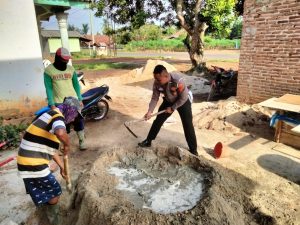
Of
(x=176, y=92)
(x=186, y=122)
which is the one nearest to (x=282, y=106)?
(x=186, y=122)

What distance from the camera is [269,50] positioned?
18.6 feet

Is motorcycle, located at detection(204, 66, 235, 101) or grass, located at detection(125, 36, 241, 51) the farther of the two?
grass, located at detection(125, 36, 241, 51)

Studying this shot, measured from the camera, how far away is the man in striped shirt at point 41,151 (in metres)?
2.48

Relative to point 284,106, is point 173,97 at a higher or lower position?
higher

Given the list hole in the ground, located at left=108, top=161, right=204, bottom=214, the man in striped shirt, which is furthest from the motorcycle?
the man in striped shirt

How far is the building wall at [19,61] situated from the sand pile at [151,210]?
3.94 m

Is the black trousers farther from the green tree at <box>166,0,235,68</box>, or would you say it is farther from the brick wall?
Result: the green tree at <box>166,0,235,68</box>

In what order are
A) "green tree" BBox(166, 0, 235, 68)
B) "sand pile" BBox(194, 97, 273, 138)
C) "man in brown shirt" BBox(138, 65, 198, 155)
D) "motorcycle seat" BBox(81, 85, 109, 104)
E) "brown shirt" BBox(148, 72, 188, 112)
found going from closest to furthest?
1. "man in brown shirt" BBox(138, 65, 198, 155)
2. "brown shirt" BBox(148, 72, 188, 112)
3. "sand pile" BBox(194, 97, 273, 138)
4. "motorcycle seat" BBox(81, 85, 109, 104)
5. "green tree" BBox(166, 0, 235, 68)

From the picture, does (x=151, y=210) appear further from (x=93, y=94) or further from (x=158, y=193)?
(x=93, y=94)

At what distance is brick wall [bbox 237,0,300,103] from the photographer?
5.24 metres

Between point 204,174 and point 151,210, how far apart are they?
3.45ft

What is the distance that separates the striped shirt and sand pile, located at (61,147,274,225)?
560 millimetres

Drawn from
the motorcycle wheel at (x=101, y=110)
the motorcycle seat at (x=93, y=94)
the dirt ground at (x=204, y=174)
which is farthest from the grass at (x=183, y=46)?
the dirt ground at (x=204, y=174)

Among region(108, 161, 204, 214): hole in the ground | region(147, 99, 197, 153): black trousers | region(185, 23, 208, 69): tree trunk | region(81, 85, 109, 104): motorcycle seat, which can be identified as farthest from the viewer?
region(185, 23, 208, 69): tree trunk
